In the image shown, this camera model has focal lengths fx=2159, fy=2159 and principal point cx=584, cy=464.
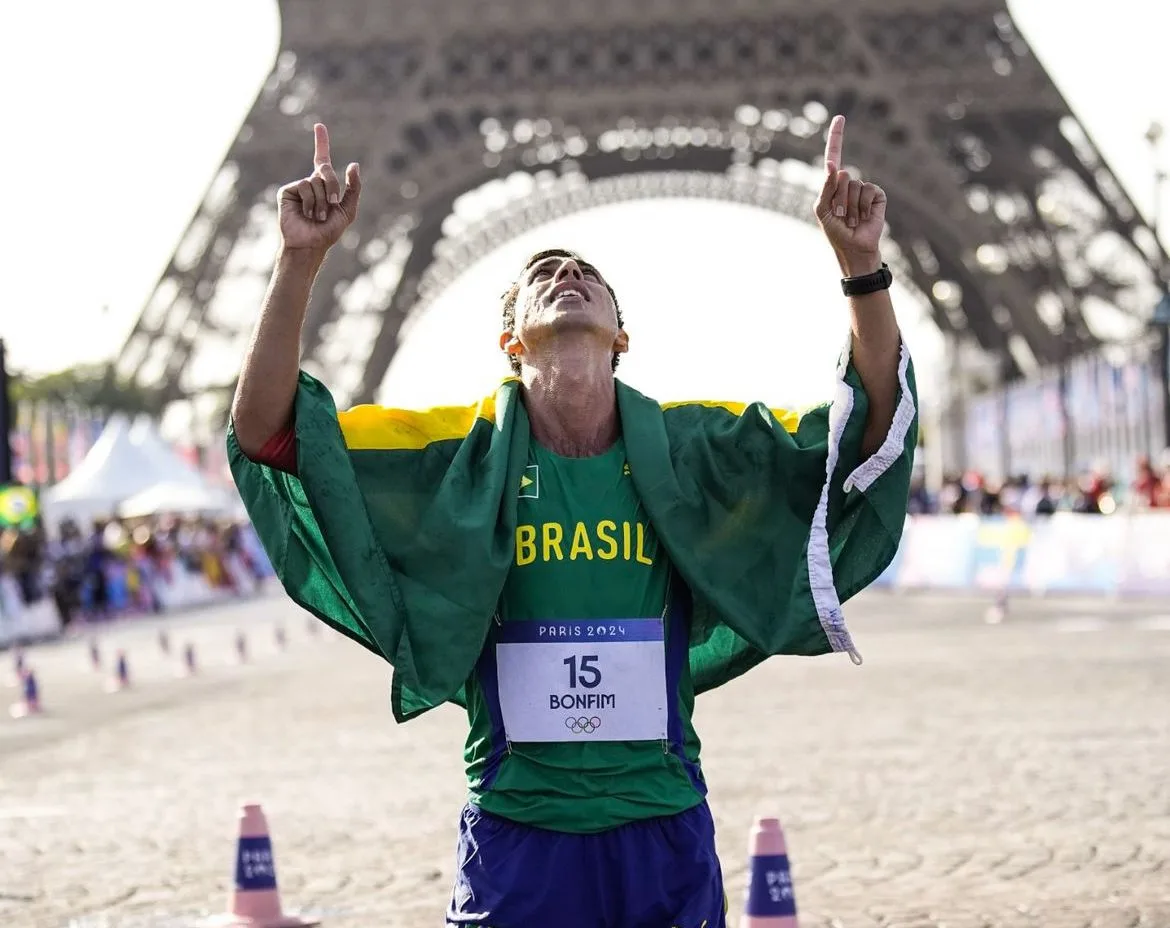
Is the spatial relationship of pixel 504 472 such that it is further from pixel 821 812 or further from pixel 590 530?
pixel 821 812

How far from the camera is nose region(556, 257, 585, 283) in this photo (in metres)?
3.36

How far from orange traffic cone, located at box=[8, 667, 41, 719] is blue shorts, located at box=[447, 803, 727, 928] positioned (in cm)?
1013

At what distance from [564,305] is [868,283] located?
19.1 inches

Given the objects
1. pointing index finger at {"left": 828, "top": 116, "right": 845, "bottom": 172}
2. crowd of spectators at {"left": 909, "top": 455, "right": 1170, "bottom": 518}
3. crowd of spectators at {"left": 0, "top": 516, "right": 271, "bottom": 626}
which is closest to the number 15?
pointing index finger at {"left": 828, "top": 116, "right": 845, "bottom": 172}

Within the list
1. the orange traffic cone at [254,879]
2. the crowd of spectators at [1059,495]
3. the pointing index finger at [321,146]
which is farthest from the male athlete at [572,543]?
the crowd of spectators at [1059,495]

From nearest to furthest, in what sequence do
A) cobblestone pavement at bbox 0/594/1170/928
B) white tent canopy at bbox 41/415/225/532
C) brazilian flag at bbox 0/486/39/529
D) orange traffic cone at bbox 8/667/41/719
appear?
cobblestone pavement at bbox 0/594/1170/928, orange traffic cone at bbox 8/667/41/719, brazilian flag at bbox 0/486/39/529, white tent canopy at bbox 41/415/225/532

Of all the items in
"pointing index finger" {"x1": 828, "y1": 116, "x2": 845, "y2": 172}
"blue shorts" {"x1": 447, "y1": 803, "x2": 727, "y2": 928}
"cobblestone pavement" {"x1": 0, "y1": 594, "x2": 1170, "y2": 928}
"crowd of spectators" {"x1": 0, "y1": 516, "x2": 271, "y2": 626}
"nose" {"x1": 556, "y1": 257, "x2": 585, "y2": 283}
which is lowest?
"cobblestone pavement" {"x1": 0, "y1": 594, "x2": 1170, "y2": 928}

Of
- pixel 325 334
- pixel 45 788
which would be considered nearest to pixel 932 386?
pixel 325 334

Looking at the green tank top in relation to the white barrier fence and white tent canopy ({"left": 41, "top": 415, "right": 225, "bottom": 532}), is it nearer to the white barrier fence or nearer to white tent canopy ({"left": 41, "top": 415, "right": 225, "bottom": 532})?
the white barrier fence

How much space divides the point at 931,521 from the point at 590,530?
21.7m

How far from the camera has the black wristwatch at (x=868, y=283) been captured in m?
3.40

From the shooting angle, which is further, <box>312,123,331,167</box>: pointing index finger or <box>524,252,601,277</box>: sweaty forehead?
<box>312,123,331,167</box>: pointing index finger

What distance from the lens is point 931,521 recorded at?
80.8ft

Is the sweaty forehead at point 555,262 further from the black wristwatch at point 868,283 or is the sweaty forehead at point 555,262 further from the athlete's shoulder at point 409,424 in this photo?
the black wristwatch at point 868,283
